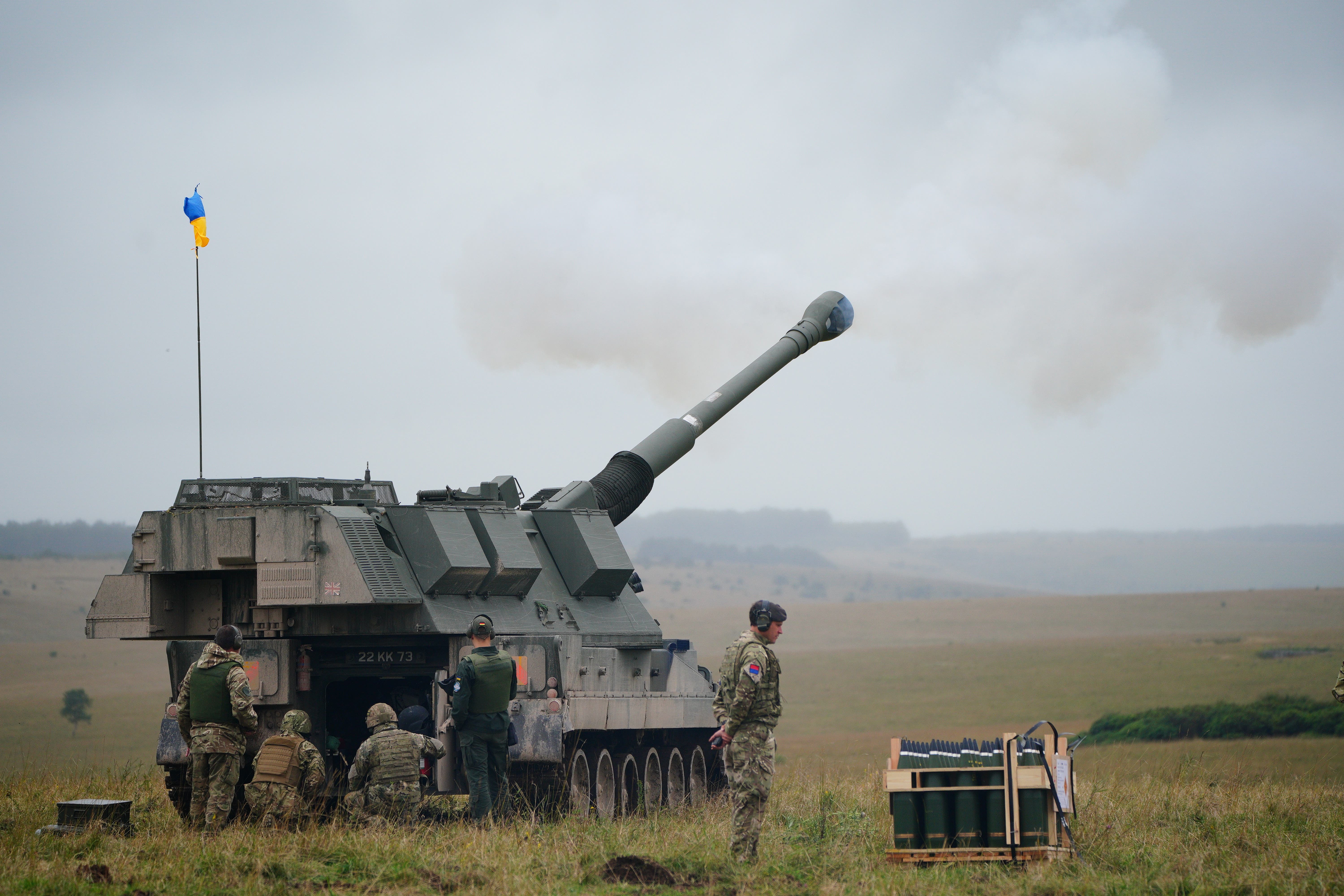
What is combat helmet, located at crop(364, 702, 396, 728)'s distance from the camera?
11883mm

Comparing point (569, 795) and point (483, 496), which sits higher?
point (483, 496)

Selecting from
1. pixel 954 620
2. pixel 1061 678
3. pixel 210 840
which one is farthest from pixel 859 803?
pixel 954 620

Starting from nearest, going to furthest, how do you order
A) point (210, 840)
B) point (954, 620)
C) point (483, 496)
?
point (210, 840)
point (483, 496)
point (954, 620)

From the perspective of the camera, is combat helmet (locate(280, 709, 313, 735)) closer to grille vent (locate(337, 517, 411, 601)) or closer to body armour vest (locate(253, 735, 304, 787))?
body armour vest (locate(253, 735, 304, 787))

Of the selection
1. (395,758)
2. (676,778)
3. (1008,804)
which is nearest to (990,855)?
(1008,804)

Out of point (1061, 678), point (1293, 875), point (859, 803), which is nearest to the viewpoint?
point (1293, 875)

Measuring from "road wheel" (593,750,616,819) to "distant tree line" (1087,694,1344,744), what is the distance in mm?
23891

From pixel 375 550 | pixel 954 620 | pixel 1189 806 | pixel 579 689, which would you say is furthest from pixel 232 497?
pixel 954 620

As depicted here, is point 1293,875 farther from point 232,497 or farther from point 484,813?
point 232,497

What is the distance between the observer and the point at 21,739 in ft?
121

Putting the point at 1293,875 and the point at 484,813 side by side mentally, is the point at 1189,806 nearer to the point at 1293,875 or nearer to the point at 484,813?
the point at 1293,875

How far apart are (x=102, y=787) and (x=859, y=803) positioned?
760 centimetres

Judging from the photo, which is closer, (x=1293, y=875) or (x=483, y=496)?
(x=1293, y=875)

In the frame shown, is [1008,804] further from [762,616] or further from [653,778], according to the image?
[653,778]
